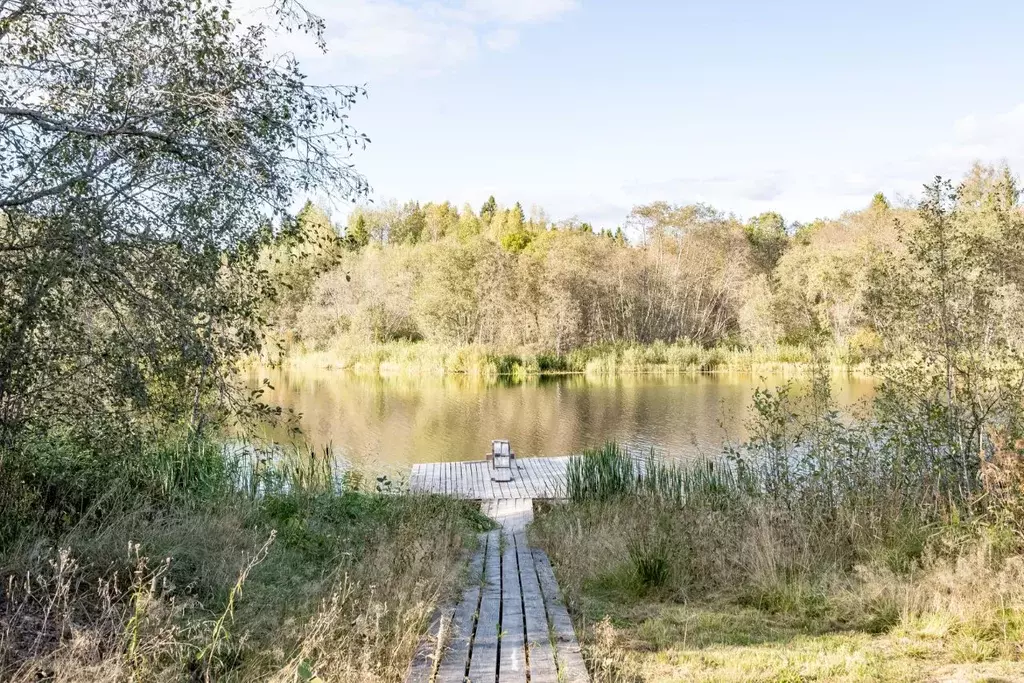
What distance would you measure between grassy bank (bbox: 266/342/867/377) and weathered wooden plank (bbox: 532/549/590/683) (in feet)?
75.9

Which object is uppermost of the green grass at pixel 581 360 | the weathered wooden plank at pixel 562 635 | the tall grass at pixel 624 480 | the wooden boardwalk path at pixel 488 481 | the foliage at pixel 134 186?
the foliage at pixel 134 186

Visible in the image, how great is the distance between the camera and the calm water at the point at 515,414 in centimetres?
1389

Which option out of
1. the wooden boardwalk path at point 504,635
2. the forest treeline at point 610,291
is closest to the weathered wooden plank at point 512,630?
the wooden boardwalk path at point 504,635

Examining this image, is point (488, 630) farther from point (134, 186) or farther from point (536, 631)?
point (134, 186)

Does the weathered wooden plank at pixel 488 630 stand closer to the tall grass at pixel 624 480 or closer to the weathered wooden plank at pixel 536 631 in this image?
the weathered wooden plank at pixel 536 631

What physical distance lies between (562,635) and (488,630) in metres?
0.34

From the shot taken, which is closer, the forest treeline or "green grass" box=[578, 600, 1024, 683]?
"green grass" box=[578, 600, 1024, 683]

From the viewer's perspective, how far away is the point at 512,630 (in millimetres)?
3771

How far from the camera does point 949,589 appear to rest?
429 cm

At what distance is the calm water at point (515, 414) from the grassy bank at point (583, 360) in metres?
1.85

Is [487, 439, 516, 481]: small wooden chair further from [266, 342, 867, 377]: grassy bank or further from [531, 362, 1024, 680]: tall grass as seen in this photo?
[266, 342, 867, 377]: grassy bank

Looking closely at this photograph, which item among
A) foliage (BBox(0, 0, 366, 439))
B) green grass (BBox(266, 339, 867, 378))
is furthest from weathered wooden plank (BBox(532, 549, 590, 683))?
A: green grass (BBox(266, 339, 867, 378))

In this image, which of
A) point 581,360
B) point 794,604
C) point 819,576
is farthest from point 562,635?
point 581,360

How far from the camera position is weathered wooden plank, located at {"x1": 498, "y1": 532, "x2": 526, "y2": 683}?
10.6ft
